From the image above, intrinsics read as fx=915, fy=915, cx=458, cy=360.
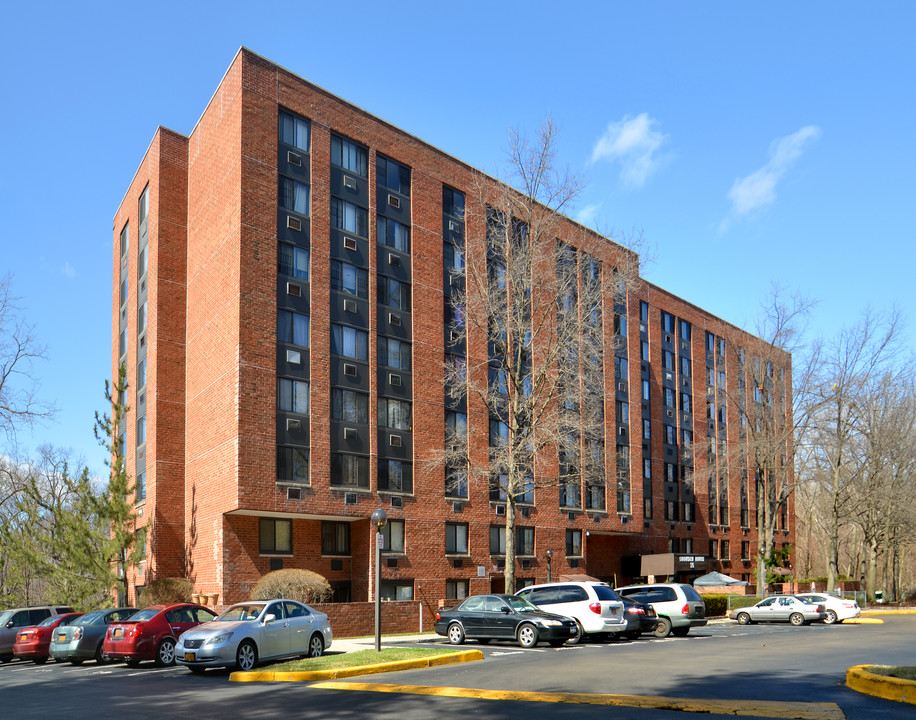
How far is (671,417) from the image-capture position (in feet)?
210

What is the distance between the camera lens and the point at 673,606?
2912 centimetres

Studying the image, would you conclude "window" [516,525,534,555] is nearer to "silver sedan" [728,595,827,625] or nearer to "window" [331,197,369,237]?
"silver sedan" [728,595,827,625]

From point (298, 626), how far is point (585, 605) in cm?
878

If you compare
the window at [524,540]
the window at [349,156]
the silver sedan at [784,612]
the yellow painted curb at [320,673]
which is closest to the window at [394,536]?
the window at [524,540]

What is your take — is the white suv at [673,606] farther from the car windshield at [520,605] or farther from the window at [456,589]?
the window at [456,589]

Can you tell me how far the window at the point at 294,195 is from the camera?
37.2 meters

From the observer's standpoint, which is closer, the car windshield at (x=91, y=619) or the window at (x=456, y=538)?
the car windshield at (x=91, y=619)

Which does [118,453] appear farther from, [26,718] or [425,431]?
[26,718]

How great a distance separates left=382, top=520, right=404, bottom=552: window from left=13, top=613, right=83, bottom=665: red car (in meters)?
14.6

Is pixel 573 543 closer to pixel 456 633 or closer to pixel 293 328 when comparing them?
pixel 293 328

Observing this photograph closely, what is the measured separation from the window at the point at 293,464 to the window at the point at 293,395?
1.57m

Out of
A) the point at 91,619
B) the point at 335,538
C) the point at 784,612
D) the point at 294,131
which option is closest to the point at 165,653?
the point at 91,619

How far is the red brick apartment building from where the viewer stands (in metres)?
35.3

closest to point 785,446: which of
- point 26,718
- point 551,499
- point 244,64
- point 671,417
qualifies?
point 671,417
